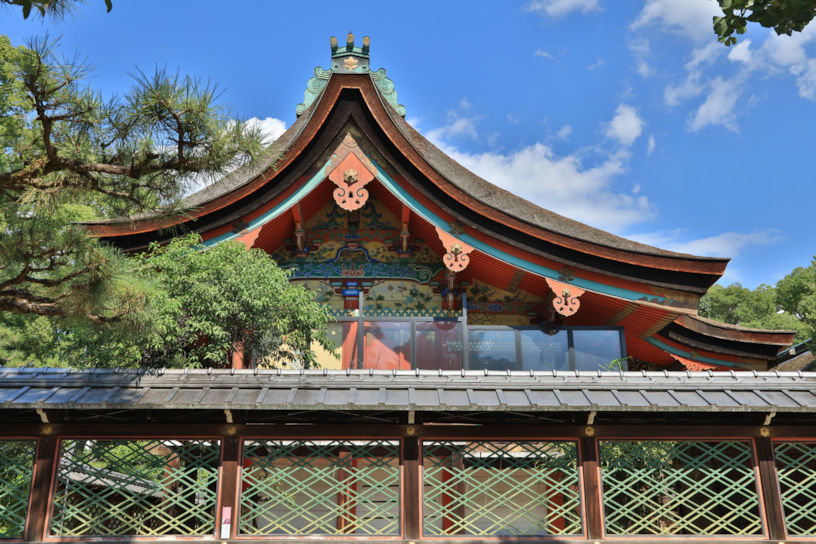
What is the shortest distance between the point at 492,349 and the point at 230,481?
19.9ft

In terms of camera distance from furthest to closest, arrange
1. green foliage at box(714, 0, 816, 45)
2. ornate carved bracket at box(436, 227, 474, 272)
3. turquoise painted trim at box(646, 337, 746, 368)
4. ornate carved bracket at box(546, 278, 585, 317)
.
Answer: turquoise painted trim at box(646, 337, 746, 368), ornate carved bracket at box(436, 227, 474, 272), ornate carved bracket at box(546, 278, 585, 317), green foliage at box(714, 0, 816, 45)

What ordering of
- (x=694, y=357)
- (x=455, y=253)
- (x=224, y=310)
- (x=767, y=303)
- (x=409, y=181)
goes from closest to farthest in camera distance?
(x=224, y=310) → (x=455, y=253) → (x=409, y=181) → (x=694, y=357) → (x=767, y=303)

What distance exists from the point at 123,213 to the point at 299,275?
250 inches

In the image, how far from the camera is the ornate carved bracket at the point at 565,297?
12602 mm

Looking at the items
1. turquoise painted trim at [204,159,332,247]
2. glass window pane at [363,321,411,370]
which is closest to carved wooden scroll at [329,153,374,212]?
turquoise painted trim at [204,159,332,247]

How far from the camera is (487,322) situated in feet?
46.1

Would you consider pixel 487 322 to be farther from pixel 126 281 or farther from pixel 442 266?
pixel 126 281

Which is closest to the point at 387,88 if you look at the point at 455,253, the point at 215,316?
the point at 455,253

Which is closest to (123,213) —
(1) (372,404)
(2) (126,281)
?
(2) (126,281)

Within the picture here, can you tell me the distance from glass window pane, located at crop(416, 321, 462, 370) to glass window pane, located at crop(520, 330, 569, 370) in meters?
1.16

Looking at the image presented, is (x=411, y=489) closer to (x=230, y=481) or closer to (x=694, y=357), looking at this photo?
(x=230, y=481)

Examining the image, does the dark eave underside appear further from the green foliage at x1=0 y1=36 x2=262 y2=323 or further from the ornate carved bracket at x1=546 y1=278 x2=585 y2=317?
the green foliage at x1=0 y1=36 x2=262 y2=323

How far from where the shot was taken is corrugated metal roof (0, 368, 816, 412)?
25.5 feet

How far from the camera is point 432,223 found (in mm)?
13047
